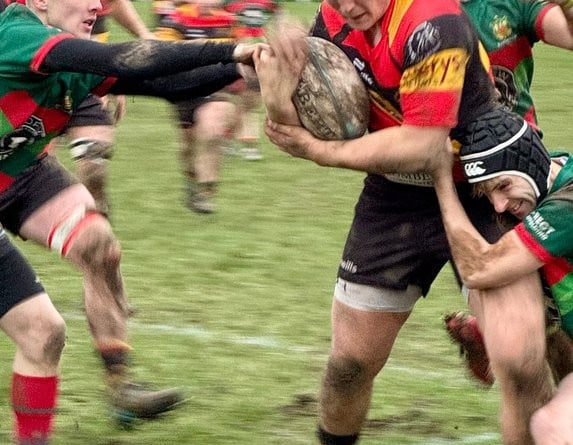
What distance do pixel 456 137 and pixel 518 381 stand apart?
2.72 ft

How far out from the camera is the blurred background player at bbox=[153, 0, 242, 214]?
9.09 m

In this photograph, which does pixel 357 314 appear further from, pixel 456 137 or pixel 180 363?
pixel 180 363

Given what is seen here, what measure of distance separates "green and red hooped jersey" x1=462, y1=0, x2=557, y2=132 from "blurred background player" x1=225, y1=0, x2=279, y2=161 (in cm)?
434

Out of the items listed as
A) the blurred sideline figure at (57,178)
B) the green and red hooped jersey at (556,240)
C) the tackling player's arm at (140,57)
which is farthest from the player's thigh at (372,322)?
the tackling player's arm at (140,57)

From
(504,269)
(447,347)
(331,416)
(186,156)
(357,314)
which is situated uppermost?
(504,269)

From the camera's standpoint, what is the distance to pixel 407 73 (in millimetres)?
4273

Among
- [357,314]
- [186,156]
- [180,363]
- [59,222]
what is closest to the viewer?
[357,314]

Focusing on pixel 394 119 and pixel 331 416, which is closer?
pixel 394 119

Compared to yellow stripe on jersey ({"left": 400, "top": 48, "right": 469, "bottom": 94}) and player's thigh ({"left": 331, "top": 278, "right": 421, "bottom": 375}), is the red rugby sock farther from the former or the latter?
yellow stripe on jersey ({"left": 400, "top": 48, "right": 469, "bottom": 94})

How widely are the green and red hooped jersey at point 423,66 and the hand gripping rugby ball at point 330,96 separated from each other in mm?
84

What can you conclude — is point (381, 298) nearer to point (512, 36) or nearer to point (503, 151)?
point (503, 151)

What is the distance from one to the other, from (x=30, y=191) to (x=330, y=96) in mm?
1536

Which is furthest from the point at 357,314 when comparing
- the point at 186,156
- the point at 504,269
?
the point at 186,156

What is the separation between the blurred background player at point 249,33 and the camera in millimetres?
10320
